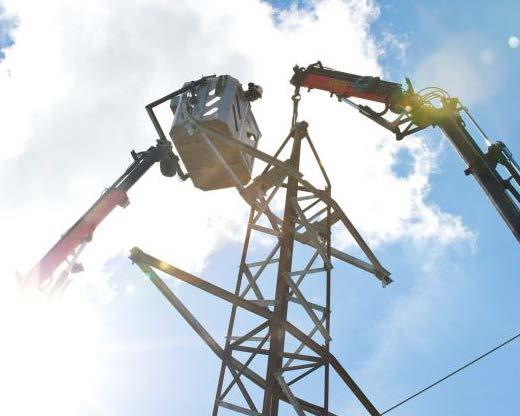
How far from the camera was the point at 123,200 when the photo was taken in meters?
16.8

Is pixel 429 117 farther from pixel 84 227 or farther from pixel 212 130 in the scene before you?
pixel 84 227

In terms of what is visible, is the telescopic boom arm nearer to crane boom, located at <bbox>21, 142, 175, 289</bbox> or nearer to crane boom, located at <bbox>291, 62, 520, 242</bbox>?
crane boom, located at <bbox>21, 142, 175, 289</bbox>

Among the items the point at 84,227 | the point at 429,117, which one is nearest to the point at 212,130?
the point at 429,117

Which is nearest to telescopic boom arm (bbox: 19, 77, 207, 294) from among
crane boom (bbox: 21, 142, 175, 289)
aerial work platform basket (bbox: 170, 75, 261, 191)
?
crane boom (bbox: 21, 142, 175, 289)

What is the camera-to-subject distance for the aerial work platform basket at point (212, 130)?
10.7 meters

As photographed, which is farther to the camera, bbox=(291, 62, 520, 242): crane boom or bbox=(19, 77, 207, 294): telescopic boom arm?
bbox=(19, 77, 207, 294): telescopic boom arm

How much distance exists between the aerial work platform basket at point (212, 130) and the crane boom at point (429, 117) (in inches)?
116

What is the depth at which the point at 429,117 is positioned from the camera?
1154 cm

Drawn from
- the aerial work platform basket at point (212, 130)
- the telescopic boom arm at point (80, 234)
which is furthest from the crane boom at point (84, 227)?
the aerial work platform basket at point (212, 130)

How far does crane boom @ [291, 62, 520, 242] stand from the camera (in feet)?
30.9

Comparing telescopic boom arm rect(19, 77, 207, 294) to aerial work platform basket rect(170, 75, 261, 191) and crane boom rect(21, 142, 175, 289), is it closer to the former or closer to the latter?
crane boom rect(21, 142, 175, 289)

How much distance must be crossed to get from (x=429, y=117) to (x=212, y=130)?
17.0ft

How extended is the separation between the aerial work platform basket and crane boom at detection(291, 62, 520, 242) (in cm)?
294

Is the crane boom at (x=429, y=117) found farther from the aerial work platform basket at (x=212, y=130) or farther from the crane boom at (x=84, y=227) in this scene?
the crane boom at (x=84, y=227)
